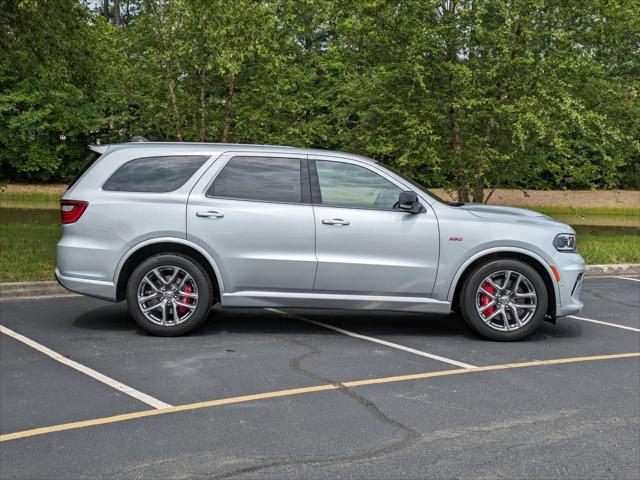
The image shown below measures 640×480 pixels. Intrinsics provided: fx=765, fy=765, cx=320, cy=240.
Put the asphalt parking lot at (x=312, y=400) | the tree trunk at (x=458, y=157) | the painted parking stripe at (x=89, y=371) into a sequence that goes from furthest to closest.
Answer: the tree trunk at (x=458, y=157), the painted parking stripe at (x=89, y=371), the asphalt parking lot at (x=312, y=400)

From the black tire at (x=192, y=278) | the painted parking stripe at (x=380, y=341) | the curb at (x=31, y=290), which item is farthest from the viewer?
the curb at (x=31, y=290)

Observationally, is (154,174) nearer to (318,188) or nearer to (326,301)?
(318,188)

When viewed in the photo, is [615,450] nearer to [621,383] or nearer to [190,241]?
[621,383]

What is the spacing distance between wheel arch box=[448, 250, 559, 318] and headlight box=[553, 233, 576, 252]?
0.25 meters

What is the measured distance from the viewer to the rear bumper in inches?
292

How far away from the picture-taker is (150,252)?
751cm

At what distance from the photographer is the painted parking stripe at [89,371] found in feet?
17.6

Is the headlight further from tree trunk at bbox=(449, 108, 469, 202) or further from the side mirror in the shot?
tree trunk at bbox=(449, 108, 469, 202)

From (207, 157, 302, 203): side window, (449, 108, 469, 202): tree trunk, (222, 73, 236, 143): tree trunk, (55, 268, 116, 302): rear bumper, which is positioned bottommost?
(55, 268, 116, 302): rear bumper

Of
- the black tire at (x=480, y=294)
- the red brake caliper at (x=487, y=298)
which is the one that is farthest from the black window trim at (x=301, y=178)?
the red brake caliper at (x=487, y=298)

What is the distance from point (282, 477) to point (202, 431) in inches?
34.2

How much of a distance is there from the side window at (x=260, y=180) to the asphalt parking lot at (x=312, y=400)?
139cm

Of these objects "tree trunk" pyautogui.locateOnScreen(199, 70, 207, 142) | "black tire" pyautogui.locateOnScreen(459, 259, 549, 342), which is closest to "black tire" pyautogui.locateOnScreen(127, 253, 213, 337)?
"black tire" pyautogui.locateOnScreen(459, 259, 549, 342)

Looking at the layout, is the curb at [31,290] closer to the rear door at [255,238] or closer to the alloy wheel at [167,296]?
the alloy wheel at [167,296]
